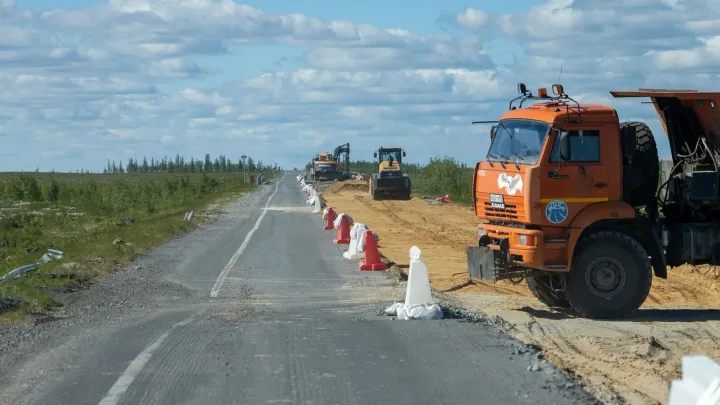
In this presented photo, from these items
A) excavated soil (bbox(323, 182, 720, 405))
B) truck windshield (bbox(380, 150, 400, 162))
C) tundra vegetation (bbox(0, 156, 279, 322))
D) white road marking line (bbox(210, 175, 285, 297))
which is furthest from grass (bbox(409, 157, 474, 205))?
excavated soil (bbox(323, 182, 720, 405))

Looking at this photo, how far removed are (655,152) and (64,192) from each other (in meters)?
60.4

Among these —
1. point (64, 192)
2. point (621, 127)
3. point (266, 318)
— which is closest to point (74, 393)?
point (266, 318)

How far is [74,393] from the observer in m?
8.38

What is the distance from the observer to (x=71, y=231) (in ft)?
131

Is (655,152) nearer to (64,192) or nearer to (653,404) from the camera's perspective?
(653,404)

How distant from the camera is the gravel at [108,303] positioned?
11352 millimetres

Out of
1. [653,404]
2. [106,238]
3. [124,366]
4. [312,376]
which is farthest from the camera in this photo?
[106,238]

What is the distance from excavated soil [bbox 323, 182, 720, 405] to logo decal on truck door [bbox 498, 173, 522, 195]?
1.74 m

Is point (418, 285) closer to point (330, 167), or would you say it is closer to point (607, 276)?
point (607, 276)

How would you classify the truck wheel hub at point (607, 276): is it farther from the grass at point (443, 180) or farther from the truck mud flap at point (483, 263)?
the grass at point (443, 180)

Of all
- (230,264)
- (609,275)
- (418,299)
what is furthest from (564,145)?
(230,264)

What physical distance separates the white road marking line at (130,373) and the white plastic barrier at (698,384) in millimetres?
4722

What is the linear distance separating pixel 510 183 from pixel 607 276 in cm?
183

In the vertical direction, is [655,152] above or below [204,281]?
above
